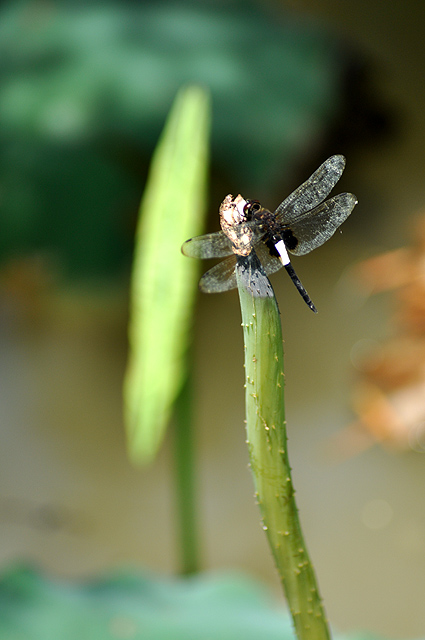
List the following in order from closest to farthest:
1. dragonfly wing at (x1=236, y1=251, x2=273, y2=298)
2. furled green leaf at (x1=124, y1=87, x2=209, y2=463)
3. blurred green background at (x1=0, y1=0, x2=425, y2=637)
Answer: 1. dragonfly wing at (x1=236, y1=251, x2=273, y2=298)
2. furled green leaf at (x1=124, y1=87, x2=209, y2=463)
3. blurred green background at (x1=0, y1=0, x2=425, y2=637)

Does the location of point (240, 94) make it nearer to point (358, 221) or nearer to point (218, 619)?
point (358, 221)

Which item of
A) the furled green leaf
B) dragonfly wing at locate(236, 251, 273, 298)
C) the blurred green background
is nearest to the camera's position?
dragonfly wing at locate(236, 251, 273, 298)

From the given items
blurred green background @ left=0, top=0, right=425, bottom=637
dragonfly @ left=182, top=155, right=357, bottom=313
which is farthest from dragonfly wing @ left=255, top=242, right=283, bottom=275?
blurred green background @ left=0, top=0, right=425, bottom=637

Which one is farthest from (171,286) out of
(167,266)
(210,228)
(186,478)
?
(210,228)

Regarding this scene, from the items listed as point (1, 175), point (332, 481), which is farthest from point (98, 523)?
point (1, 175)

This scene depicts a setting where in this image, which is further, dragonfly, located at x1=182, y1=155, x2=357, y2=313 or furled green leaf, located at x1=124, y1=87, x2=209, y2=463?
furled green leaf, located at x1=124, y1=87, x2=209, y2=463

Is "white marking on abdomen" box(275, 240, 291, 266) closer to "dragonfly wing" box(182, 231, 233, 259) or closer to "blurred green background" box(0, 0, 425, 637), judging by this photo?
"dragonfly wing" box(182, 231, 233, 259)

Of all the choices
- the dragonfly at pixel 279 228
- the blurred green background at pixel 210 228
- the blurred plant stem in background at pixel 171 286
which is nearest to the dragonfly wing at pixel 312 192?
the dragonfly at pixel 279 228
